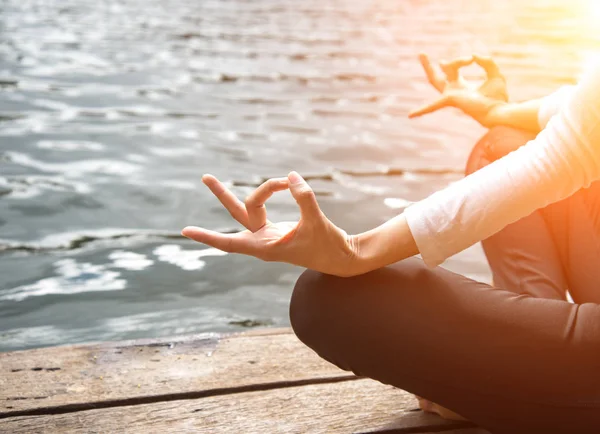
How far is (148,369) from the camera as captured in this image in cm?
210

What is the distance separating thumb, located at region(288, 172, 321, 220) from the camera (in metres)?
1.43

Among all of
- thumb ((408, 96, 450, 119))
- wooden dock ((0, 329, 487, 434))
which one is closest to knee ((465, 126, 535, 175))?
thumb ((408, 96, 450, 119))

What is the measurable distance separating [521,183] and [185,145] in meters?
4.18

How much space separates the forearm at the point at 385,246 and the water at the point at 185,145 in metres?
1.46

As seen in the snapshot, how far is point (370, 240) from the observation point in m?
1.55

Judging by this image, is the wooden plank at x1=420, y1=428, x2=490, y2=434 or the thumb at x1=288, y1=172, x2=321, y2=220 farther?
the wooden plank at x1=420, y1=428, x2=490, y2=434

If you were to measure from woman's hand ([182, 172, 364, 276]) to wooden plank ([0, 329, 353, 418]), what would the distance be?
2.09 feet

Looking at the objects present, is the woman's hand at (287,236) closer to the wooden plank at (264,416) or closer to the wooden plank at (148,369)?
the wooden plank at (264,416)

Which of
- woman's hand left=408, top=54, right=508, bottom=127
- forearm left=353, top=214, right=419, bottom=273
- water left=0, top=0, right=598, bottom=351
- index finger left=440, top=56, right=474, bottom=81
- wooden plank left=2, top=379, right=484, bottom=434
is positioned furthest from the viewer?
water left=0, top=0, right=598, bottom=351

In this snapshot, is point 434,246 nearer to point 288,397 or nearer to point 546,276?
point 546,276

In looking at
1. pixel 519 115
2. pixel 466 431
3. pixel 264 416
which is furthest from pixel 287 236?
pixel 519 115

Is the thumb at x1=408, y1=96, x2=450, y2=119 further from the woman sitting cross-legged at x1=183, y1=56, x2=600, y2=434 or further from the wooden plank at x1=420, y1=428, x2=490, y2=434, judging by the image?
the wooden plank at x1=420, y1=428, x2=490, y2=434

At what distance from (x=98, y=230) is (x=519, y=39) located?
30.2 ft

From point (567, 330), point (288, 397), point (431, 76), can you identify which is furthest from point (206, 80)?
point (567, 330)
